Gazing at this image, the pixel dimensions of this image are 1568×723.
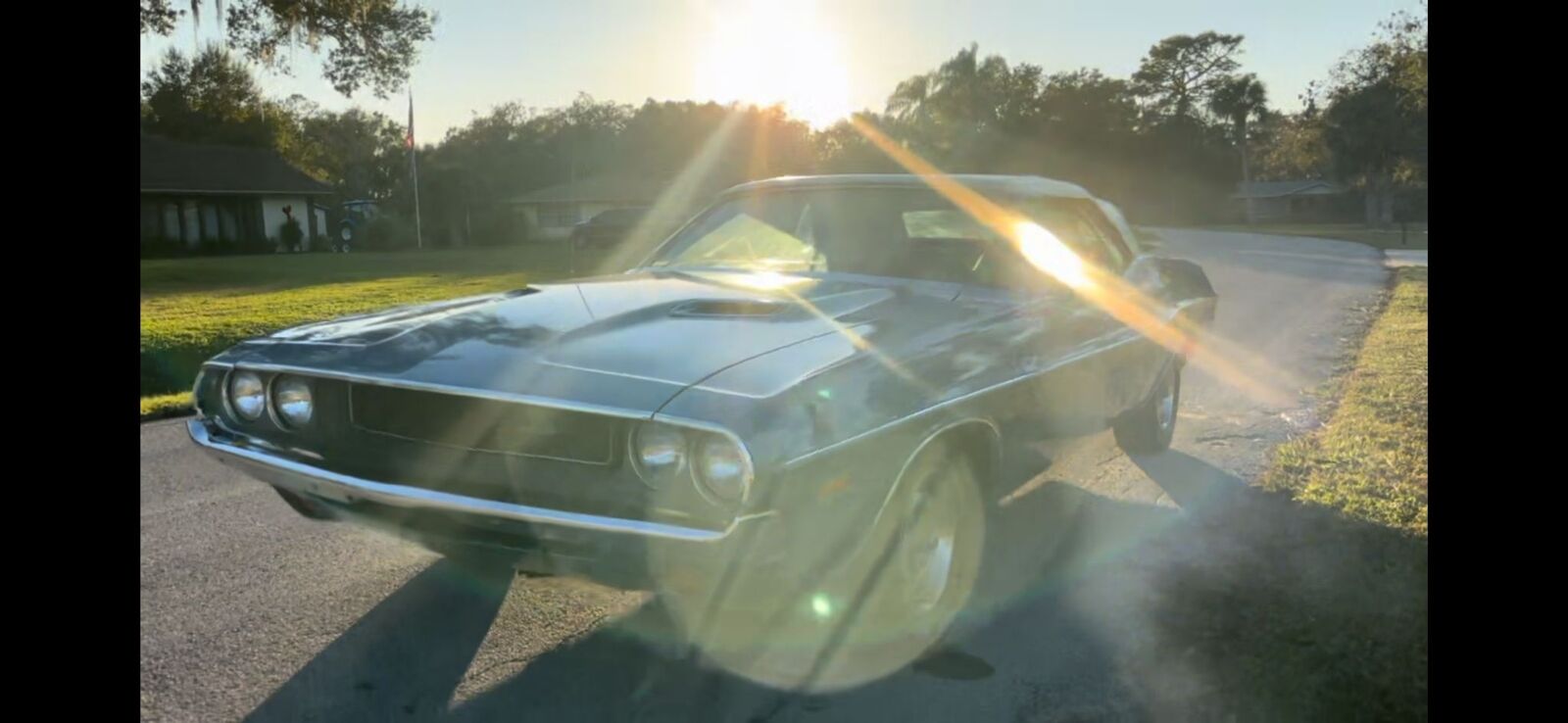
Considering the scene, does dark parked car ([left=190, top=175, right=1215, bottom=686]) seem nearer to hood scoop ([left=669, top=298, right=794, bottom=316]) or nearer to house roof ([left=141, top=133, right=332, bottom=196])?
hood scoop ([left=669, top=298, right=794, bottom=316])

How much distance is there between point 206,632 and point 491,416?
1.46 meters

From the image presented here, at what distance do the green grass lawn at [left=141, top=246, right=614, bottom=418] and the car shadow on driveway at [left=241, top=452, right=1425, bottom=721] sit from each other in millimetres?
2624

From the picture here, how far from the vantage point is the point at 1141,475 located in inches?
211

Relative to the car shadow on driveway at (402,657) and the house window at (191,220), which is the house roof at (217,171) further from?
the car shadow on driveway at (402,657)

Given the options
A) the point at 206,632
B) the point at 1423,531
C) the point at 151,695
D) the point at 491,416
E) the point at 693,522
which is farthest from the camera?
the point at 1423,531

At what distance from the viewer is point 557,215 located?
50.9 meters

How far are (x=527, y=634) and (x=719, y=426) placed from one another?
139cm

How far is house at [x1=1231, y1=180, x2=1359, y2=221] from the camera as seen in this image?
73375 millimetres

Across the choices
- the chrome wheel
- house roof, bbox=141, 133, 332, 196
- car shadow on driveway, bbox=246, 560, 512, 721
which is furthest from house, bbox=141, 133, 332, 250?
the chrome wheel

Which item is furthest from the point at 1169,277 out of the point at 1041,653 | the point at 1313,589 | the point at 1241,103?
the point at 1241,103

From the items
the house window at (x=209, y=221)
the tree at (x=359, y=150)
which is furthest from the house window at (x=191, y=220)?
the tree at (x=359, y=150)

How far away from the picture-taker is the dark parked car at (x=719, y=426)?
2.48 metres
